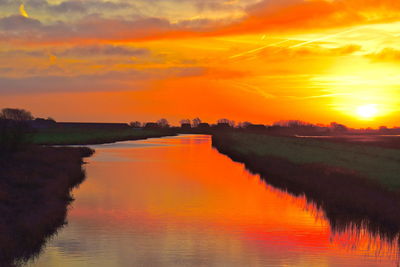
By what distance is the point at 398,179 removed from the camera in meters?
33.6

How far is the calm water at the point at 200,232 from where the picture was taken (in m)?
17.2

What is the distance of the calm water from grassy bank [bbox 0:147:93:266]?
0.70 meters

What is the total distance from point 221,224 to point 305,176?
17.8m

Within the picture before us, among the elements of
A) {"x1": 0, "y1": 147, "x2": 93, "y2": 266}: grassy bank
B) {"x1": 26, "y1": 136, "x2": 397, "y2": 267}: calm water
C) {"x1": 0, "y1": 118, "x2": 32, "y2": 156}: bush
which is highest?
{"x1": 0, "y1": 118, "x2": 32, "y2": 156}: bush

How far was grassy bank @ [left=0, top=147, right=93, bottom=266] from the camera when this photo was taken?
17.6 m

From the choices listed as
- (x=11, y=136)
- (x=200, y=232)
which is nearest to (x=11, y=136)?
(x=11, y=136)

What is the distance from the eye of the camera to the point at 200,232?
21.2 metres

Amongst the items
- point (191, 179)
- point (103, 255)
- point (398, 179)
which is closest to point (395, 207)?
point (398, 179)

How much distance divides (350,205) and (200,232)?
9638 millimetres

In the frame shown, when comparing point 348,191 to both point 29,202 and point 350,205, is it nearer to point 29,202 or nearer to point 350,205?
point 350,205

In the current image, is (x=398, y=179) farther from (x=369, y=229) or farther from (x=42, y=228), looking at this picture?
(x=42, y=228)

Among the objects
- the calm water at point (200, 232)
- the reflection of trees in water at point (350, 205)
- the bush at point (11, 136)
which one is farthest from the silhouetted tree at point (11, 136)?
the reflection of trees in water at point (350, 205)

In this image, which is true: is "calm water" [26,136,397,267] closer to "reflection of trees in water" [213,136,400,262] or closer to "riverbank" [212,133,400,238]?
"reflection of trees in water" [213,136,400,262]

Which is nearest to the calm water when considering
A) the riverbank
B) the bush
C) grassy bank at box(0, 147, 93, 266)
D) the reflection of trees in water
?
the reflection of trees in water
